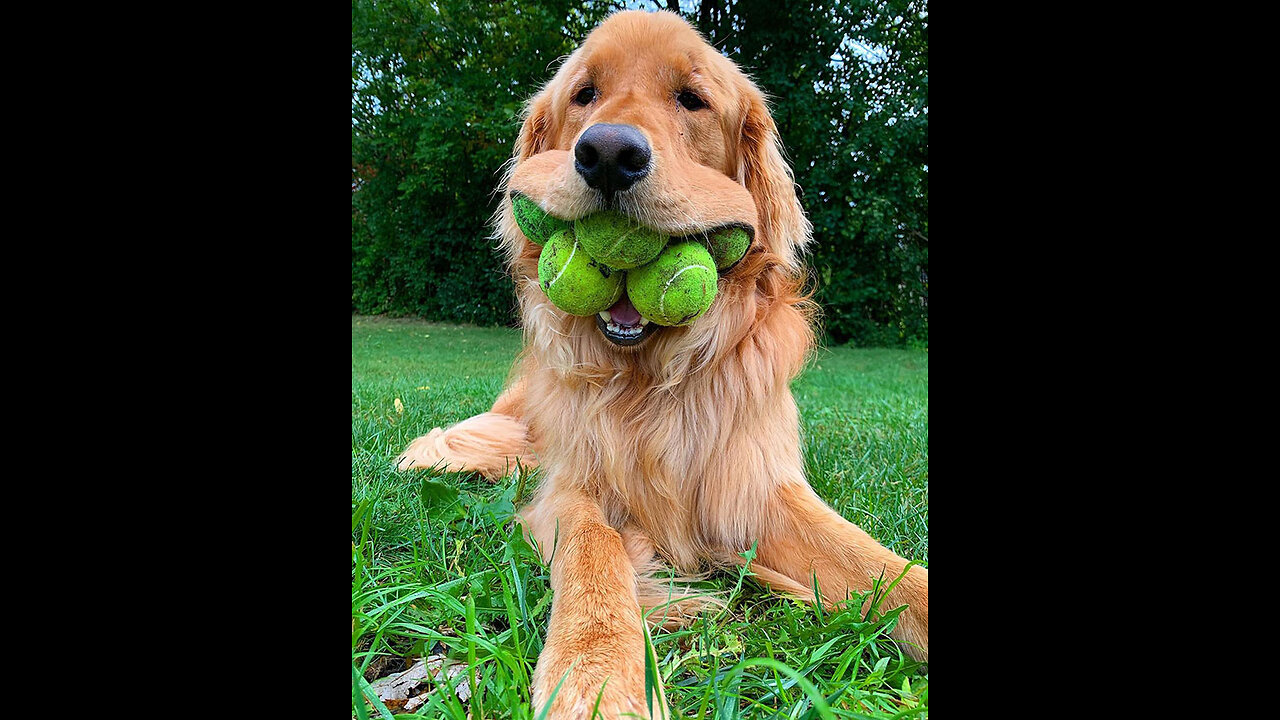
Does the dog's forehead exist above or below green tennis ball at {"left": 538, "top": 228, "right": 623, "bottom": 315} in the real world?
above

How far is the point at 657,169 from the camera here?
1.53 m

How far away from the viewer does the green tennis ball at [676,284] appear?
160cm

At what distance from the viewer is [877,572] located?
1.53m

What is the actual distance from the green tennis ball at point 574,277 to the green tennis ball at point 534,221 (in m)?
0.06

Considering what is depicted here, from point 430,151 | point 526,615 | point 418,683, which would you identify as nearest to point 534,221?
point 526,615

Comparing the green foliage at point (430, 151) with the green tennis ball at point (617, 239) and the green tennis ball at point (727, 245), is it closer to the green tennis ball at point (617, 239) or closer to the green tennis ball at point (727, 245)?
the green tennis ball at point (727, 245)

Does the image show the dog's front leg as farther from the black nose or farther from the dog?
the black nose

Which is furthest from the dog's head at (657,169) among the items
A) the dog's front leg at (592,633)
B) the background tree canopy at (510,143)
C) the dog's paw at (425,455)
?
the background tree canopy at (510,143)

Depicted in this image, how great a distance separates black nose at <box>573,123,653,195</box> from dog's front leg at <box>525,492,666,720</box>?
90 cm

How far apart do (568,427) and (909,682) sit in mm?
1184

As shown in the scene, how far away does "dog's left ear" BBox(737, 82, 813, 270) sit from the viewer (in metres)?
2.07

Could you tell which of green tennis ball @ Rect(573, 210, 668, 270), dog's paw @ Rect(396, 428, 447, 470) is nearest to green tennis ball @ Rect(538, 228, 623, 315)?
green tennis ball @ Rect(573, 210, 668, 270)

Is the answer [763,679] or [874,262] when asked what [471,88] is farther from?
[763,679]
